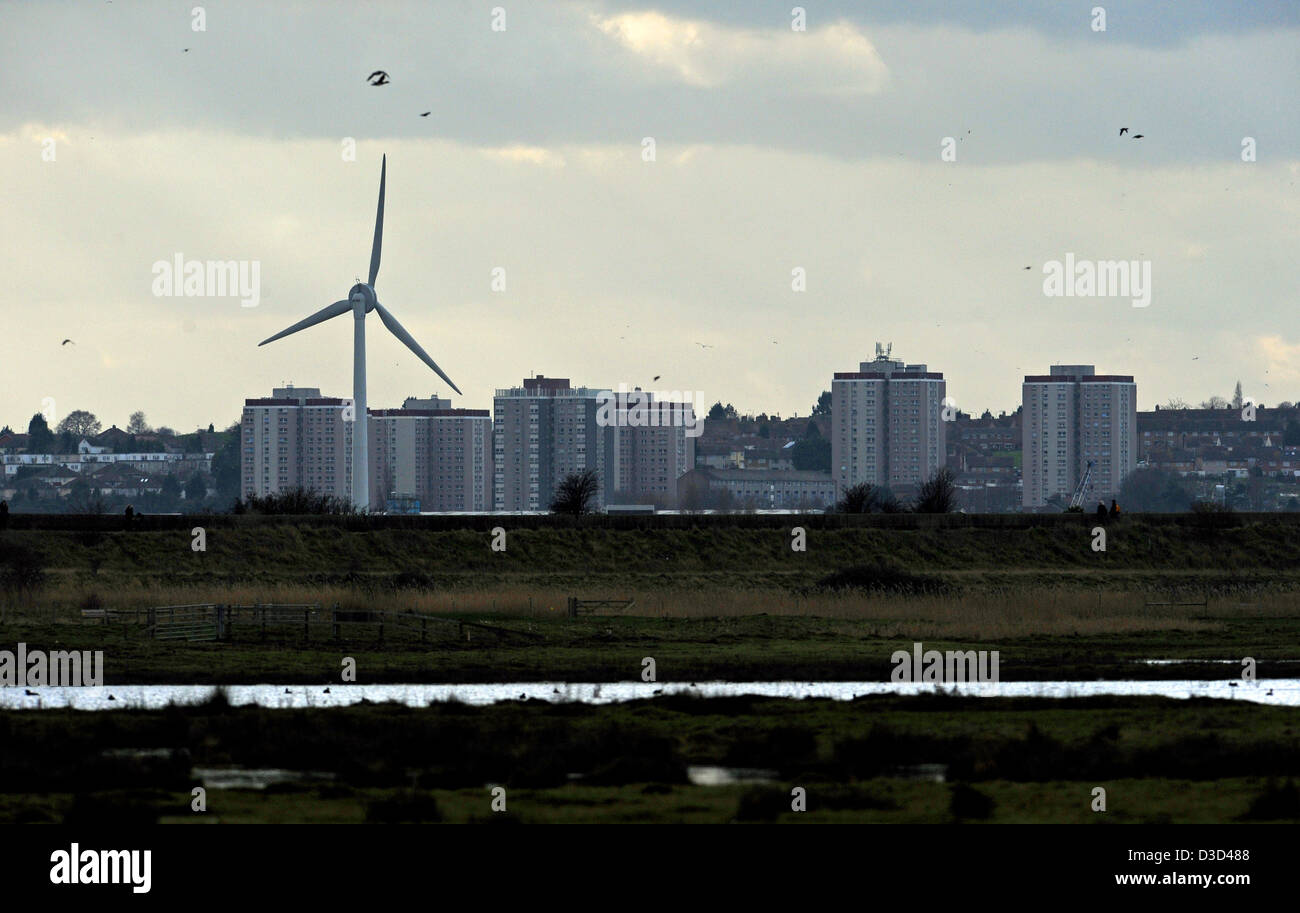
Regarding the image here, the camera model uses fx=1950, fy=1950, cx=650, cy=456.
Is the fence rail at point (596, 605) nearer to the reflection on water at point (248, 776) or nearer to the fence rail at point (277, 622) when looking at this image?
the fence rail at point (277, 622)

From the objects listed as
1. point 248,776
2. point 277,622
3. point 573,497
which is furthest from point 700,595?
point 573,497

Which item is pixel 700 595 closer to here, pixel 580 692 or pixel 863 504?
pixel 580 692

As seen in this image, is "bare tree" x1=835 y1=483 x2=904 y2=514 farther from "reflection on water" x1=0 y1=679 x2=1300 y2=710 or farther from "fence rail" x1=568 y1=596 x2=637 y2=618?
"reflection on water" x1=0 y1=679 x2=1300 y2=710

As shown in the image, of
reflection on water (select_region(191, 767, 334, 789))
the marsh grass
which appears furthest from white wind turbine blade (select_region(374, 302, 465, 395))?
reflection on water (select_region(191, 767, 334, 789))

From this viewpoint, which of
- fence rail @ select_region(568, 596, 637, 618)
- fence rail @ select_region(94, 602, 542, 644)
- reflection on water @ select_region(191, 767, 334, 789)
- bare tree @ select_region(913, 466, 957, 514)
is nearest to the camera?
reflection on water @ select_region(191, 767, 334, 789)

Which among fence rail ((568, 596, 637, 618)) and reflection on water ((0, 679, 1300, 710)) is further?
fence rail ((568, 596, 637, 618))

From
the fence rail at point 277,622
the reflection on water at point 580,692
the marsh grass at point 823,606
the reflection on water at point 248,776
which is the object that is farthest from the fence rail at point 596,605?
the reflection on water at point 248,776

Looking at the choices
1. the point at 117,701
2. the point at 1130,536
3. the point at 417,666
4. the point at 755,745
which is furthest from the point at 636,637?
the point at 1130,536
